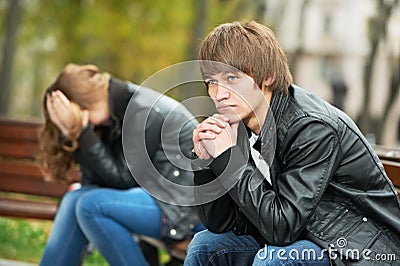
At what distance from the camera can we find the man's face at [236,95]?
303 centimetres

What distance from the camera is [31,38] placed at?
15453mm

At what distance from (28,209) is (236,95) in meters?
2.34

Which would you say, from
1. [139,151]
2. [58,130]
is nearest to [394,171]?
[139,151]

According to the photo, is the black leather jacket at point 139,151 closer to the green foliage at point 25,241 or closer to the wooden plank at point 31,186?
the wooden plank at point 31,186

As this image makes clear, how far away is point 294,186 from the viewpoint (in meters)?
2.89

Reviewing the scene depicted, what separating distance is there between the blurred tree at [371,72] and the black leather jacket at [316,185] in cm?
607

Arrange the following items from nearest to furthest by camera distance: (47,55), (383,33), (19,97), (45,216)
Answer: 1. (45,216)
2. (383,33)
3. (47,55)
4. (19,97)

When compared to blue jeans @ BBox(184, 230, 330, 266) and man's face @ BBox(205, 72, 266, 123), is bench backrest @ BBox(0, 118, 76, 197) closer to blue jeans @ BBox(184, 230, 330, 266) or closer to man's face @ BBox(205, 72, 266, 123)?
blue jeans @ BBox(184, 230, 330, 266)

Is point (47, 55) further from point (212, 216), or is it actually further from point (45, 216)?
point (212, 216)

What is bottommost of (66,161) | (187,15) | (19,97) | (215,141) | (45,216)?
(19,97)

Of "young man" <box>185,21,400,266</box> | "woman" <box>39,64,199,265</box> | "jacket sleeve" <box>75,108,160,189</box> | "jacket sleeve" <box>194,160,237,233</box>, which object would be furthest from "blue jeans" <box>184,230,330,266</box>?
"jacket sleeve" <box>75,108,160,189</box>

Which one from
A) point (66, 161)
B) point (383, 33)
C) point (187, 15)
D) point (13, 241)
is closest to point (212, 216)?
point (66, 161)

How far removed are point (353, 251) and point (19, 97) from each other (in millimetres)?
20008

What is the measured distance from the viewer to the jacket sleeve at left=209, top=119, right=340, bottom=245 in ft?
9.45
